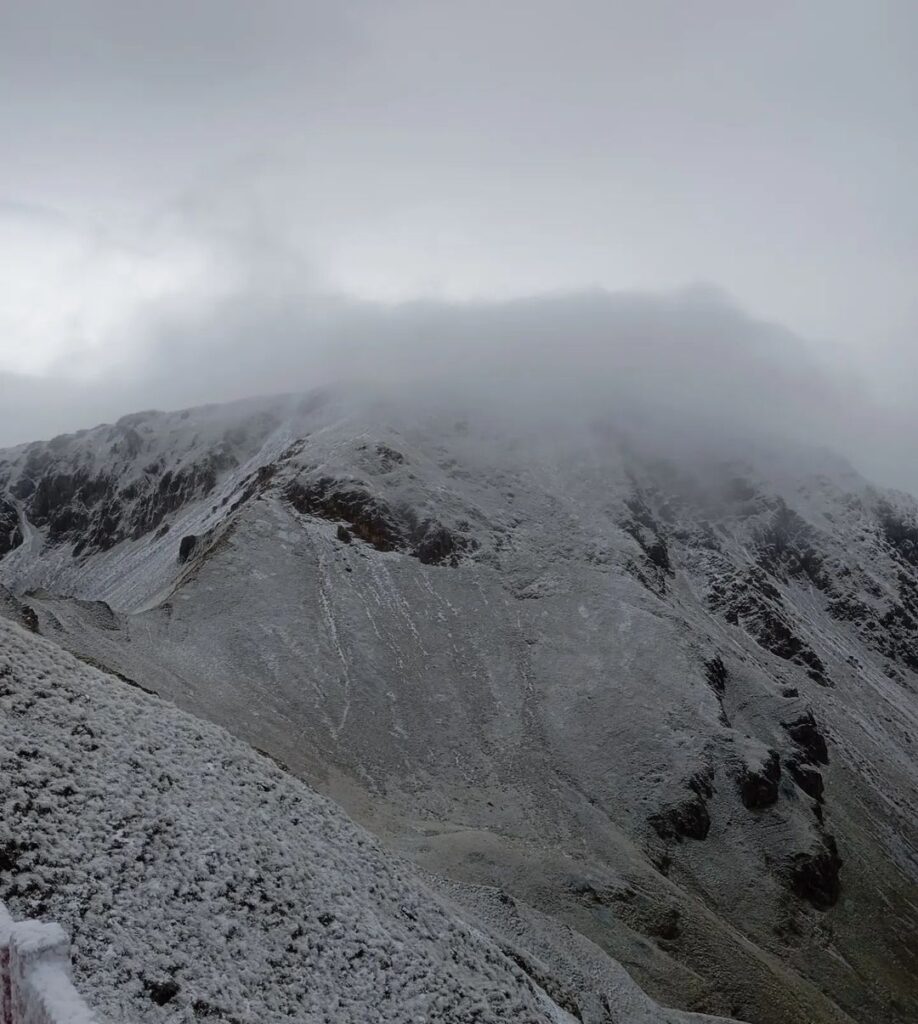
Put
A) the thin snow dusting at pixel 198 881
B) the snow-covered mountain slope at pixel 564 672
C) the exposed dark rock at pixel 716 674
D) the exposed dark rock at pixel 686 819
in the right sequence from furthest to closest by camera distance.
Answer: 1. the exposed dark rock at pixel 716 674
2. the exposed dark rock at pixel 686 819
3. the snow-covered mountain slope at pixel 564 672
4. the thin snow dusting at pixel 198 881

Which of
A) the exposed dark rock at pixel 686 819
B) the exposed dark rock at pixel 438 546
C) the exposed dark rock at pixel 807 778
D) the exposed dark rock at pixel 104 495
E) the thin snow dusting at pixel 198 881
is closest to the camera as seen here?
the thin snow dusting at pixel 198 881

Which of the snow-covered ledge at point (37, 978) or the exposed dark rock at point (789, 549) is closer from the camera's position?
the snow-covered ledge at point (37, 978)

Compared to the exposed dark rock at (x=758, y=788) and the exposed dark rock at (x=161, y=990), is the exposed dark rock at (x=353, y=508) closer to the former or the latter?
the exposed dark rock at (x=758, y=788)

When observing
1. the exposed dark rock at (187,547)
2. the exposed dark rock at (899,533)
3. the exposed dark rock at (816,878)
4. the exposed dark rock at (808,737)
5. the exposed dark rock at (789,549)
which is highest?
the exposed dark rock at (899,533)

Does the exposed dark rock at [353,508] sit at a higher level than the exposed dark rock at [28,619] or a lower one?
higher

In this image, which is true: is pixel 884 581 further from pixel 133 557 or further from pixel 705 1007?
pixel 133 557

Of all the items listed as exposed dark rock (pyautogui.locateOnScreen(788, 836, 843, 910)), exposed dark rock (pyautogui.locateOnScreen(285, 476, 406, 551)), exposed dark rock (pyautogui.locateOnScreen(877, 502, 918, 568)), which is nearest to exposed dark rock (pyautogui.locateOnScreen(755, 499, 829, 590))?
exposed dark rock (pyautogui.locateOnScreen(877, 502, 918, 568))

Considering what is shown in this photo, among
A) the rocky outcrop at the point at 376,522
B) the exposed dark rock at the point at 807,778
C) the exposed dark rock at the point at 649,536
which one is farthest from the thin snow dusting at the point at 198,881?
the exposed dark rock at the point at 649,536
